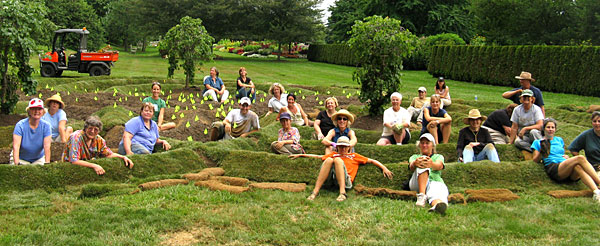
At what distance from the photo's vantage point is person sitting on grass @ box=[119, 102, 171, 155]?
775cm

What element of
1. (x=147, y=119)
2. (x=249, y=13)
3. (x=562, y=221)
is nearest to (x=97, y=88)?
(x=147, y=119)

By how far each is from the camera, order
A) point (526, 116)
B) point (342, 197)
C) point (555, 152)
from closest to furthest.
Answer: point (342, 197) < point (555, 152) < point (526, 116)

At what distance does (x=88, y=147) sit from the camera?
7.05m

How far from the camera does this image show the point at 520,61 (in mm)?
21953

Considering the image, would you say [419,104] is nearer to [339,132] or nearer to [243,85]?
[339,132]

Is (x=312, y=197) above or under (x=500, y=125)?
under

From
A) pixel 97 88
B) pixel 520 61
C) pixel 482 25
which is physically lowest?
pixel 97 88

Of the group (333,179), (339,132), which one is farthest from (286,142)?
(333,179)

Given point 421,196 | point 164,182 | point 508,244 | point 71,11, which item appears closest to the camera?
point 508,244

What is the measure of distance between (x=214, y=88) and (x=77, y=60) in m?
11.3

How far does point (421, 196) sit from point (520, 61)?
17.8 m

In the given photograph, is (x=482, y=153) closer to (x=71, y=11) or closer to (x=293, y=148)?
(x=293, y=148)

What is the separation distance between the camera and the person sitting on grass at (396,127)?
9164 millimetres

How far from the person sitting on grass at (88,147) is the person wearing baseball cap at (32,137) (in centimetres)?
35
